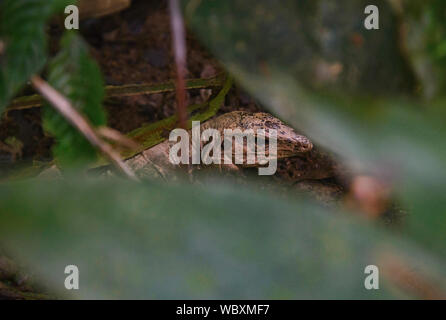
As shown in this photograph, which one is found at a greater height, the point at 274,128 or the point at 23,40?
the point at 23,40

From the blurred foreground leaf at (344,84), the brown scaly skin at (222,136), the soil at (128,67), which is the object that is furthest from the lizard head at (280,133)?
the soil at (128,67)

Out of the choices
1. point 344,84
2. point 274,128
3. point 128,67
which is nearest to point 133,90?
point 128,67

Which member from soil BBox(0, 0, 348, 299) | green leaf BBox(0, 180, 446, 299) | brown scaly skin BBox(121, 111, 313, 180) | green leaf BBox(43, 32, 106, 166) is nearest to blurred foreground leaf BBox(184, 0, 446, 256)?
green leaf BBox(0, 180, 446, 299)

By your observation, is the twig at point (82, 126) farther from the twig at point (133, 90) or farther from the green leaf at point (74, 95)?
the twig at point (133, 90)

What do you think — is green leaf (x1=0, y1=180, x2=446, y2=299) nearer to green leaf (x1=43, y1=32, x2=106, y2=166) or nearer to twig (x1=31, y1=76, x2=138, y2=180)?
twig (x1=31, y1=76, x2=138, y2=180)

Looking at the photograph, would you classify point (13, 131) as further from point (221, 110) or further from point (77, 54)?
point (221, 110)

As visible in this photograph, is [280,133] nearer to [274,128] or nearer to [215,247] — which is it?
[274,128]

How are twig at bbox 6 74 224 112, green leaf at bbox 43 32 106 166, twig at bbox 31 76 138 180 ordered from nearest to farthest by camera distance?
twig at bbox 31 76 138 180, green leaf at bbox 43 32 106 166, twig at bbox 6 74 224 112
